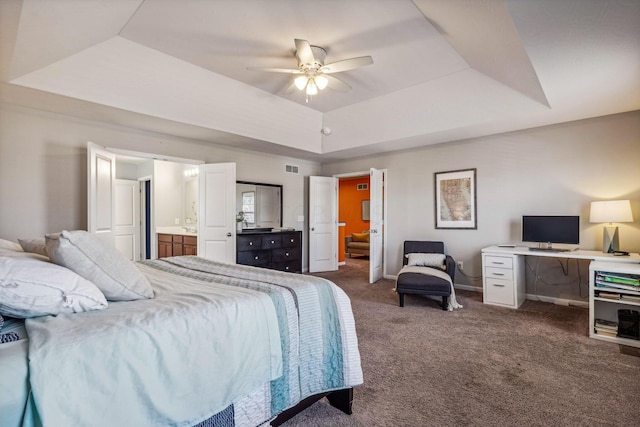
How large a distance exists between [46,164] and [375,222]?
460 cm

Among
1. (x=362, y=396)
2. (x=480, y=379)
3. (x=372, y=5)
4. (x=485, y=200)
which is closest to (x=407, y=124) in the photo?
(x=485, y=200)

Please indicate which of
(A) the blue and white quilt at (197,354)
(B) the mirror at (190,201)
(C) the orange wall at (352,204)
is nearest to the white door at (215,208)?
(B) the mirror at (190,201)

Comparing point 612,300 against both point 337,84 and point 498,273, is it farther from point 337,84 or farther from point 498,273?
point 337,84

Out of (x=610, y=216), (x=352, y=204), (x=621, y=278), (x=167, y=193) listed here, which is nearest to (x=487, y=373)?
(x=621, y=278)

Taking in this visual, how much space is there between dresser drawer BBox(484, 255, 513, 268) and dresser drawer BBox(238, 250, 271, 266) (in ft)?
10.8

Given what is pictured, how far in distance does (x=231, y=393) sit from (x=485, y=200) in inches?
178

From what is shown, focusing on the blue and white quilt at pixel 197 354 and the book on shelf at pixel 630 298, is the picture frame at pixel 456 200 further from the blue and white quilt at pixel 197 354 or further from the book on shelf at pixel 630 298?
the blue and white quilt at pixel 197 354

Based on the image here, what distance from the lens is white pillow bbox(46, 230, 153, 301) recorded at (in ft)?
4.36

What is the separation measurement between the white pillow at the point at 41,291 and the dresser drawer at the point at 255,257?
141 inches

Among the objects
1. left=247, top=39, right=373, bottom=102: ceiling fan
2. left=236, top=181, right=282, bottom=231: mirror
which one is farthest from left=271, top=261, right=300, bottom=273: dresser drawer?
left=247, top=39, right=373, bottom=102: ceiling fan

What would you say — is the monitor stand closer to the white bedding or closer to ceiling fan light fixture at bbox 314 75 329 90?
ceiling fan light fixture at bbox 314 75 329 90

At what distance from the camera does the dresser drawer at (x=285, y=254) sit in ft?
17.4

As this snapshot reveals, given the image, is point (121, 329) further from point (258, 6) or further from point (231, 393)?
point (258, 6)

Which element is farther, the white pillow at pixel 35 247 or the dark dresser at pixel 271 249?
the dark dresser at pixel 271 249
